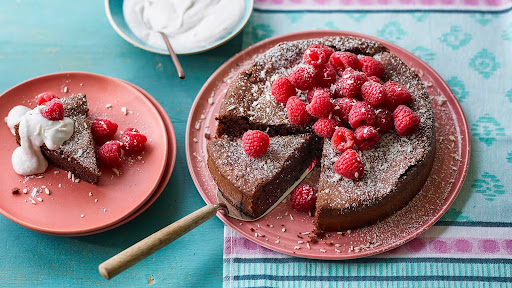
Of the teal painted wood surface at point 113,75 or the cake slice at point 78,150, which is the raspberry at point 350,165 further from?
the cake slice at point 78,150

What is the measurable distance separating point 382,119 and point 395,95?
6.4 inches

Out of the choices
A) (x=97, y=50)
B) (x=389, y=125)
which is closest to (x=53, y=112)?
(x=97, y=50)

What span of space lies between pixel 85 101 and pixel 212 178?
2.88ft

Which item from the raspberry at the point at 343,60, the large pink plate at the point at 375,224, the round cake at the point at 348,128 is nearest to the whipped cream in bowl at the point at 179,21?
the large pink plate at the point at 375,224

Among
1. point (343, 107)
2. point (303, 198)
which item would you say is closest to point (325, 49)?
point (343, 107)

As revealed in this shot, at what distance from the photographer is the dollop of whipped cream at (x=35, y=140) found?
8.70 feet

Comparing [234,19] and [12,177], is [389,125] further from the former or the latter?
[12,177]

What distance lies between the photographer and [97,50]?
340 cm

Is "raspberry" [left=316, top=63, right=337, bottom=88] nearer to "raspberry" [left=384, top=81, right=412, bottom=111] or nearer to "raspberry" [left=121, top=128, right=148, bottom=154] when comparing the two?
"raspberry" [left=384, top=81, right=412, bottom=111]

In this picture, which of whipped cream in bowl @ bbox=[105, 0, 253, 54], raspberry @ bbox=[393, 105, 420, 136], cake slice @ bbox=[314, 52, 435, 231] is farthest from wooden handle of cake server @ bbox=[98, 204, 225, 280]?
whipped cream in bowl @ bbox=[105, 0, 253, 54]

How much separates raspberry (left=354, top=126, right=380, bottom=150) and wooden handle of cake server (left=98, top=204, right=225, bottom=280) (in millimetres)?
814

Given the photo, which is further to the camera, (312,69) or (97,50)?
(97,50)

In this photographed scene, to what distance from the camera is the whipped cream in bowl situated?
10.7ft

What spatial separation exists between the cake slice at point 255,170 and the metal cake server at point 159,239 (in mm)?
59
